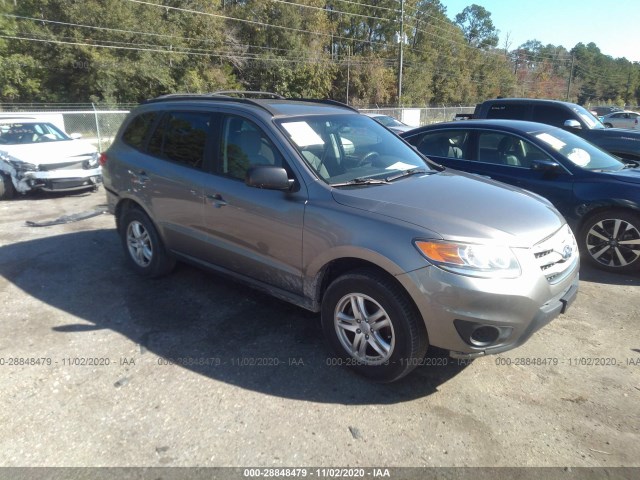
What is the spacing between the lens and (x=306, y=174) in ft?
11.1

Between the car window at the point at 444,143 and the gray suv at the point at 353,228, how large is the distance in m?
2.18

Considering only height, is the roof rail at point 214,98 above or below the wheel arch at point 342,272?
above

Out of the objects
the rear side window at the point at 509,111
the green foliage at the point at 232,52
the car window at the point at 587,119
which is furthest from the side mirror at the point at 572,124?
the green foliage at the point at 232,52

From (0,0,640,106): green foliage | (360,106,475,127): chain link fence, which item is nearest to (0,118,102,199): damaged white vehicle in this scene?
(0,0,640,106): green foliage

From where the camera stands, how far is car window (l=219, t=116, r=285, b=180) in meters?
3.64

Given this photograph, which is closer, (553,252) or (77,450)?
(77,450)

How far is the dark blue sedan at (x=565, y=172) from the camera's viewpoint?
5.08 metres

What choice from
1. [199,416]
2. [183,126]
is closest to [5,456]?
[199,416]

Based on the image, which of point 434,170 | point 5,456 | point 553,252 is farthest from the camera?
point 434,170

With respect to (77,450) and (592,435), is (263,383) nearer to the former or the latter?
(77,450)

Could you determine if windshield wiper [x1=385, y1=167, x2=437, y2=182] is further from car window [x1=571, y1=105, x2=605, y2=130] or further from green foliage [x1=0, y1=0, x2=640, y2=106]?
green foliage [x1=0, y1=0, x2=640, y2=106]

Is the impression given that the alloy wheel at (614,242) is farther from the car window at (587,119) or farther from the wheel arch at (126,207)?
the wheel arch at (126,207)

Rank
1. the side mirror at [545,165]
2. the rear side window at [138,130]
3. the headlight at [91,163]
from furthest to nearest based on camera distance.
A: the headlight at [91,163]
the side mirror at [545,165]
the rear side window at [138,130]

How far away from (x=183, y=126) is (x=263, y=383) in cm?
249
